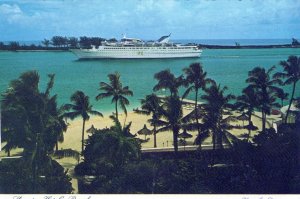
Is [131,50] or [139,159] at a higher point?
[131,50]

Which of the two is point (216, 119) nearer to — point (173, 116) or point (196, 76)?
point (173, 116)

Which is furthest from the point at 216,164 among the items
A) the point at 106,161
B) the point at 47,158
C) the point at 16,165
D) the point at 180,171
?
the point at 16,165

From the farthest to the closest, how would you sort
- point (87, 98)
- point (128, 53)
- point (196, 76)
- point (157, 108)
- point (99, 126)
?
point (128, 53) → point (99, 126) → point (196, 76) → point (87, 98) → point (157, 108)

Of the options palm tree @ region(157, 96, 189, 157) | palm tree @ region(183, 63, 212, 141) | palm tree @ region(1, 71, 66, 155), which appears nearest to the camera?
palm tree @ region(1, 71, 66, 155)

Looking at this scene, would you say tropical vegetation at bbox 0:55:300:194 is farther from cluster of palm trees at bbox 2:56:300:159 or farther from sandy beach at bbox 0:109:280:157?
sandy beach at bbox 0:109:280:157

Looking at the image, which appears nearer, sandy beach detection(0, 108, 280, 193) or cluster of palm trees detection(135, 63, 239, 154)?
cluster of palm trees detection(135, 63, 239, 154)

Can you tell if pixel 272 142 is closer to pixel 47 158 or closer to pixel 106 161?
pixel 106 161

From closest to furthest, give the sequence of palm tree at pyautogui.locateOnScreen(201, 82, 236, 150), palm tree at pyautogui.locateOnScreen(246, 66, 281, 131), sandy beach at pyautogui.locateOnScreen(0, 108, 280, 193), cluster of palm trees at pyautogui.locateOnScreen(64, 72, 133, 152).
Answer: palm tree at pyautogui.locateOnScreen(201, 82, 236, 150)
sandy beach at pyautogui.locateOnScreen(0, 108, 280, 193)
cluster of palm trees at pyautogui.locateOnScreen(64, 72, 133, 152)
palm tree at pyautogui.locateOnScreen(246, 66, 281, 131)

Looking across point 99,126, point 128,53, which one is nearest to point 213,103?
point 99,126

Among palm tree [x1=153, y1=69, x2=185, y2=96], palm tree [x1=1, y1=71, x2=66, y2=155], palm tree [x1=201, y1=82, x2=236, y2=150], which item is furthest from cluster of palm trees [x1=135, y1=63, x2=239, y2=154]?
palm tree [x1=1, y1=71, x2=66, y2=155]
